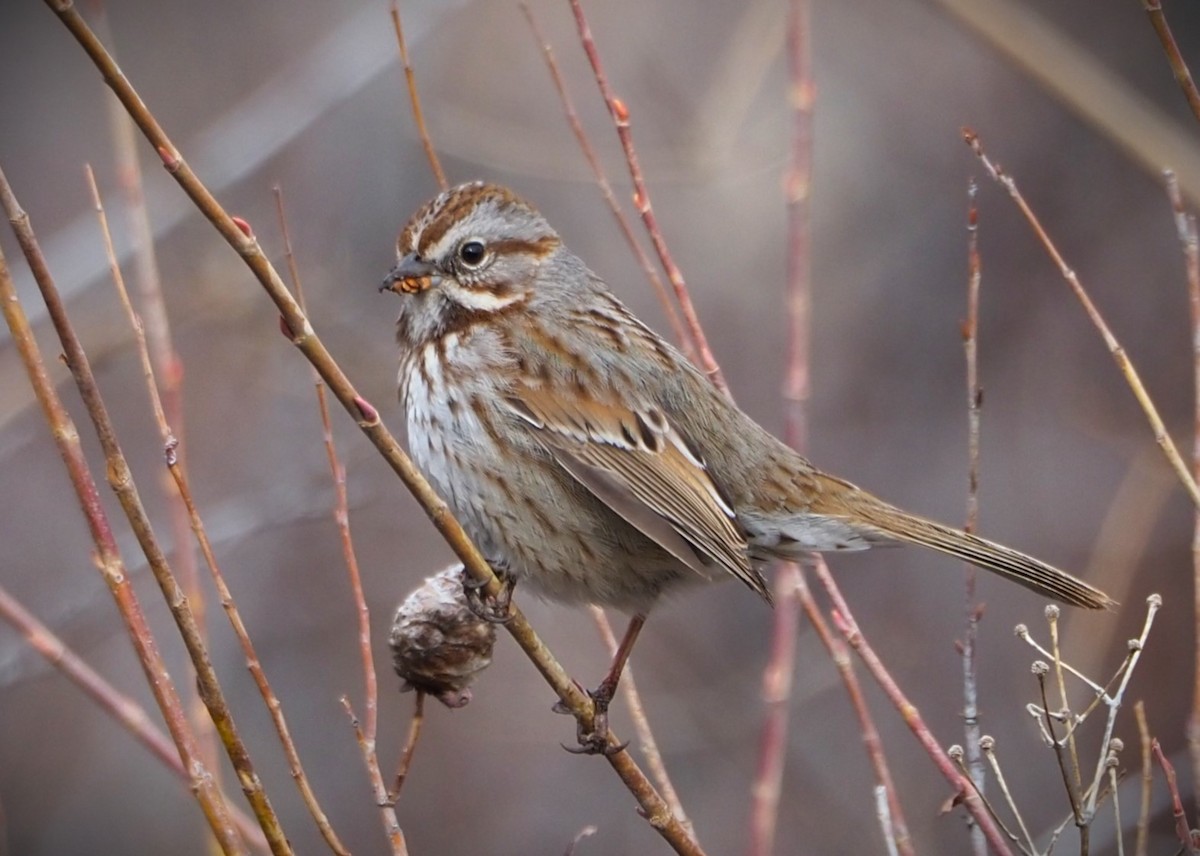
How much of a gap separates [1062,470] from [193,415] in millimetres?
4387

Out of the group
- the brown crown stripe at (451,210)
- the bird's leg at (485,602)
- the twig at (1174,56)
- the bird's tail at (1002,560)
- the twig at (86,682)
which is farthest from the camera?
the brown crown stripe at (451,210)

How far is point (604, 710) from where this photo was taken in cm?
315

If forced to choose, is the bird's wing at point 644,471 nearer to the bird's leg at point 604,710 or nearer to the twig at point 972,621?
the bird's leg at point 604,710

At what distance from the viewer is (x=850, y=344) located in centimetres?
720

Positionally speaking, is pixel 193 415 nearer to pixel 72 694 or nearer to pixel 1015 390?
pixel 72 694

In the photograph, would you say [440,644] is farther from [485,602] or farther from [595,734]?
[595,734]

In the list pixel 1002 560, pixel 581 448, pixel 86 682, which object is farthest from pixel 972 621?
pixel 86 682

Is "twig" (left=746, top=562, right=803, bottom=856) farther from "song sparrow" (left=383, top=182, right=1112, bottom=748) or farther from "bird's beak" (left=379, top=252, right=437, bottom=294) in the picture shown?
"bird's beak" (left=379, top=252, right=437, bottom=294)

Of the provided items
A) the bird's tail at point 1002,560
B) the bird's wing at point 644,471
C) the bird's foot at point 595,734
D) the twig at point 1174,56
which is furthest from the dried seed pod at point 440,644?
the twig at point 1174,56

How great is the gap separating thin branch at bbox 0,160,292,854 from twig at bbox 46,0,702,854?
21 centimetres

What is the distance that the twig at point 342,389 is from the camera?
6.00 feet

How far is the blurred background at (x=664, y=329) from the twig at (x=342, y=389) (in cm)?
273

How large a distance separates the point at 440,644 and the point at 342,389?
0.76m

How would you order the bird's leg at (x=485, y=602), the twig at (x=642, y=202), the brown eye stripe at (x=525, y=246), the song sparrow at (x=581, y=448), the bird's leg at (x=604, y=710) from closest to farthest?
the bird's leg at (x=485, y=602) < the twig at (x=642, y=202) < the bird's leg at (x=604, y=710) < the song sparrow at (x=581, y=448) < the brown eye stripe at (x=525, y=246)
